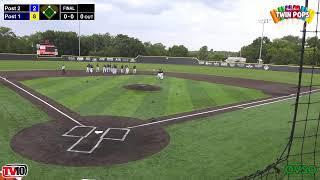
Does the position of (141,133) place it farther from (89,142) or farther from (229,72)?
(229,72)

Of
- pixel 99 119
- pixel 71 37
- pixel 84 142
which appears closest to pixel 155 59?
pixel 71 37

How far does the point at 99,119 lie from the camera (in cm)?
1823

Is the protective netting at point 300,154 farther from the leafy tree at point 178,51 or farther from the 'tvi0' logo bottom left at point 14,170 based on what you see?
the leafy tree at point 178,51

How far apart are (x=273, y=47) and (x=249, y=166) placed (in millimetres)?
91649

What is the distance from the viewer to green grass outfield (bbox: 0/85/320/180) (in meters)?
11.0

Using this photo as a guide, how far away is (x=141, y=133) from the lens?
52.0ft

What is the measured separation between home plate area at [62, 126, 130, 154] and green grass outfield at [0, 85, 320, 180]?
83.1 inches

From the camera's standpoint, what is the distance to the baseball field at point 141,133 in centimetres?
1155

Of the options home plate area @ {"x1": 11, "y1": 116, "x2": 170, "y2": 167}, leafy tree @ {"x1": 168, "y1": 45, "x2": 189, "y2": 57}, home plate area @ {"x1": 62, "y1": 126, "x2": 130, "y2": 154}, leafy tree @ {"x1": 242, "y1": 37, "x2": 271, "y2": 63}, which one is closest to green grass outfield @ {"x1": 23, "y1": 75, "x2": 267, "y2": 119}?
home plate area @ {"x1": 11, "y1": 116, "x2": 170, "y2": 167}

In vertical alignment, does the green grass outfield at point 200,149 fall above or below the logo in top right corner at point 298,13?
below

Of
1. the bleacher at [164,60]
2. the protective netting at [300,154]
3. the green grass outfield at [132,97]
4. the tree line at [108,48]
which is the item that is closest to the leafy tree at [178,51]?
the tree line at [108,48]
